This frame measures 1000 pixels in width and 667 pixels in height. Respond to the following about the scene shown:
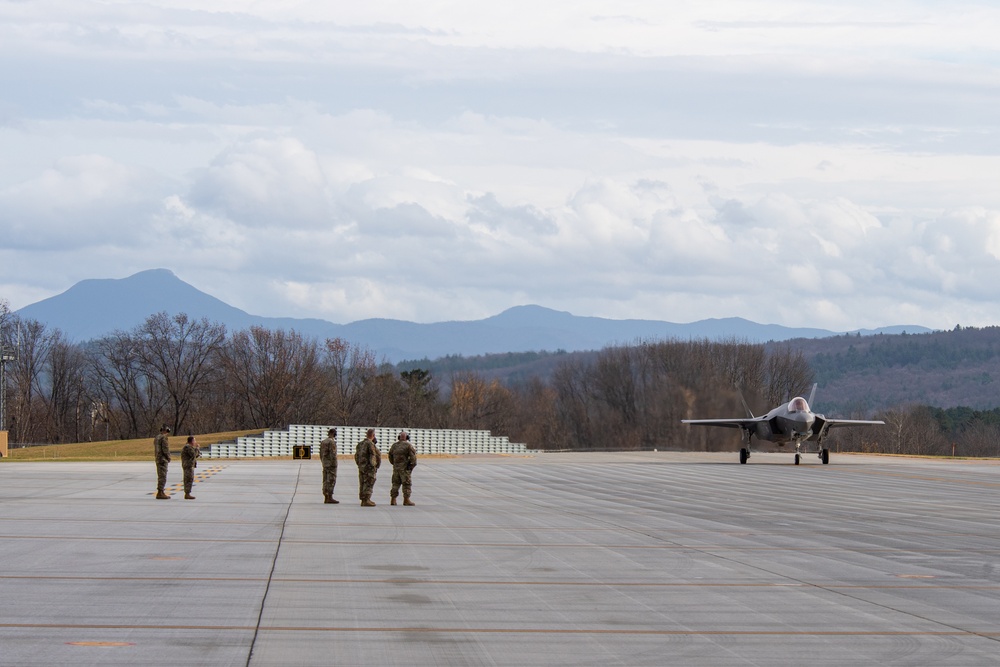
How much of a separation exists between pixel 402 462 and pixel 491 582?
10.9 m

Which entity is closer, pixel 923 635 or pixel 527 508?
pixel 923 635

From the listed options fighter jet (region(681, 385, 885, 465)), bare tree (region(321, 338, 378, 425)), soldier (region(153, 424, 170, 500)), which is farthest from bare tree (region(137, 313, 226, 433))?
soldier (region(153, 424, 170, 500))

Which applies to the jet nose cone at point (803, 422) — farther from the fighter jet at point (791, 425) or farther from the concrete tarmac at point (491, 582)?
the concrete tarmac at point (491, 582)

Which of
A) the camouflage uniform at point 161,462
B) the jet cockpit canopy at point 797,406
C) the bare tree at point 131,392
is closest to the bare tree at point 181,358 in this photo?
the bare tree at point 131,392

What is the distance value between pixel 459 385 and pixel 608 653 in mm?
130590

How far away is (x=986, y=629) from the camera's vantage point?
10.5m

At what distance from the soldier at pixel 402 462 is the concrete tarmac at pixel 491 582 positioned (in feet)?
2.32

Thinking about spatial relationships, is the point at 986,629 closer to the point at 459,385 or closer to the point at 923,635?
the point at 923,635

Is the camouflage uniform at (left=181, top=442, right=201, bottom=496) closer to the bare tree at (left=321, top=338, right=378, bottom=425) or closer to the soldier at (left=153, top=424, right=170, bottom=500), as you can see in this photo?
the soldier at (left=153, top=424, right=170, bottom=500)

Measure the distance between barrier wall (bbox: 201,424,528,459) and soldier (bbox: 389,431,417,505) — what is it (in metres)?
30.2

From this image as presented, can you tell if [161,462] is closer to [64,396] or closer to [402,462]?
[402,462]

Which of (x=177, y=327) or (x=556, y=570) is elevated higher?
(x=177, y=327)

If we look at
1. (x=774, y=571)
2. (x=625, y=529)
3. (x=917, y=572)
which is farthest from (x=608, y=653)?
(x=625, y=529)

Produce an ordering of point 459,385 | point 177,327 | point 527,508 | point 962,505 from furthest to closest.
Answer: point 459,385 → point 177,327 → point 962,505 → point 527,508
